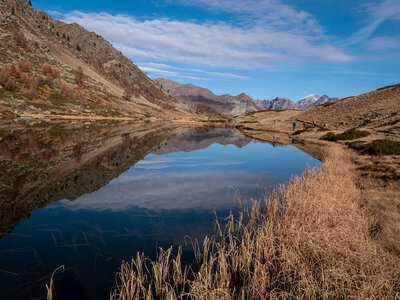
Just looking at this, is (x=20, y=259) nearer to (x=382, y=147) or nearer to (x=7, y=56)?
(x=382, y=147)

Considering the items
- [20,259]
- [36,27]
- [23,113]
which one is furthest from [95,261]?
[36,27]

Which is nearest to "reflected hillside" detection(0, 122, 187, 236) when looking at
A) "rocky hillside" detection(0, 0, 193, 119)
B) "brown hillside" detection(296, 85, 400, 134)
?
"brown hillside" detection(296, 85, 400, 134)

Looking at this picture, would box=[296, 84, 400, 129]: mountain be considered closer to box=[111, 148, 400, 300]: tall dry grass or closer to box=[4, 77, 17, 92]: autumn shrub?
box=[111, 148, 400, 300]: tall dry grass

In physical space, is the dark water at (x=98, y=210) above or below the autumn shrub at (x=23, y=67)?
below

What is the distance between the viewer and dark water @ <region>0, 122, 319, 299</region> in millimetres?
8258

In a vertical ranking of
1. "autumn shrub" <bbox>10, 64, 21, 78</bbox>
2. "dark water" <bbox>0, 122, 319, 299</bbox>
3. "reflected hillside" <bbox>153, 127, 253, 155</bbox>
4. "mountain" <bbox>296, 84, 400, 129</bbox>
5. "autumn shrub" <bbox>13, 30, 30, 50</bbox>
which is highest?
"autumn shrub" <bbox>13, 30, 30, 50</bbox>

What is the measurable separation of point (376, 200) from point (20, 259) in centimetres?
1740

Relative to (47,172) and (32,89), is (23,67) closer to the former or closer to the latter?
(32,89)

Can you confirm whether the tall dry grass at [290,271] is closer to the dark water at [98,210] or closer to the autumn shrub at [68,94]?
the dark water at [98,210]

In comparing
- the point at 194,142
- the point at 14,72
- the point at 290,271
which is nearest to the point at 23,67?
the point at 14,72

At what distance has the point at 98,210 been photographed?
46.4 feet

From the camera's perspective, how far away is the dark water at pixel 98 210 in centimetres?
826

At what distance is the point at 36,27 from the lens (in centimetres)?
18575

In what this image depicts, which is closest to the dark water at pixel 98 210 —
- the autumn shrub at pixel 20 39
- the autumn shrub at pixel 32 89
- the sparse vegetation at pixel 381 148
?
the sparse vegetation at pixel 381 148
